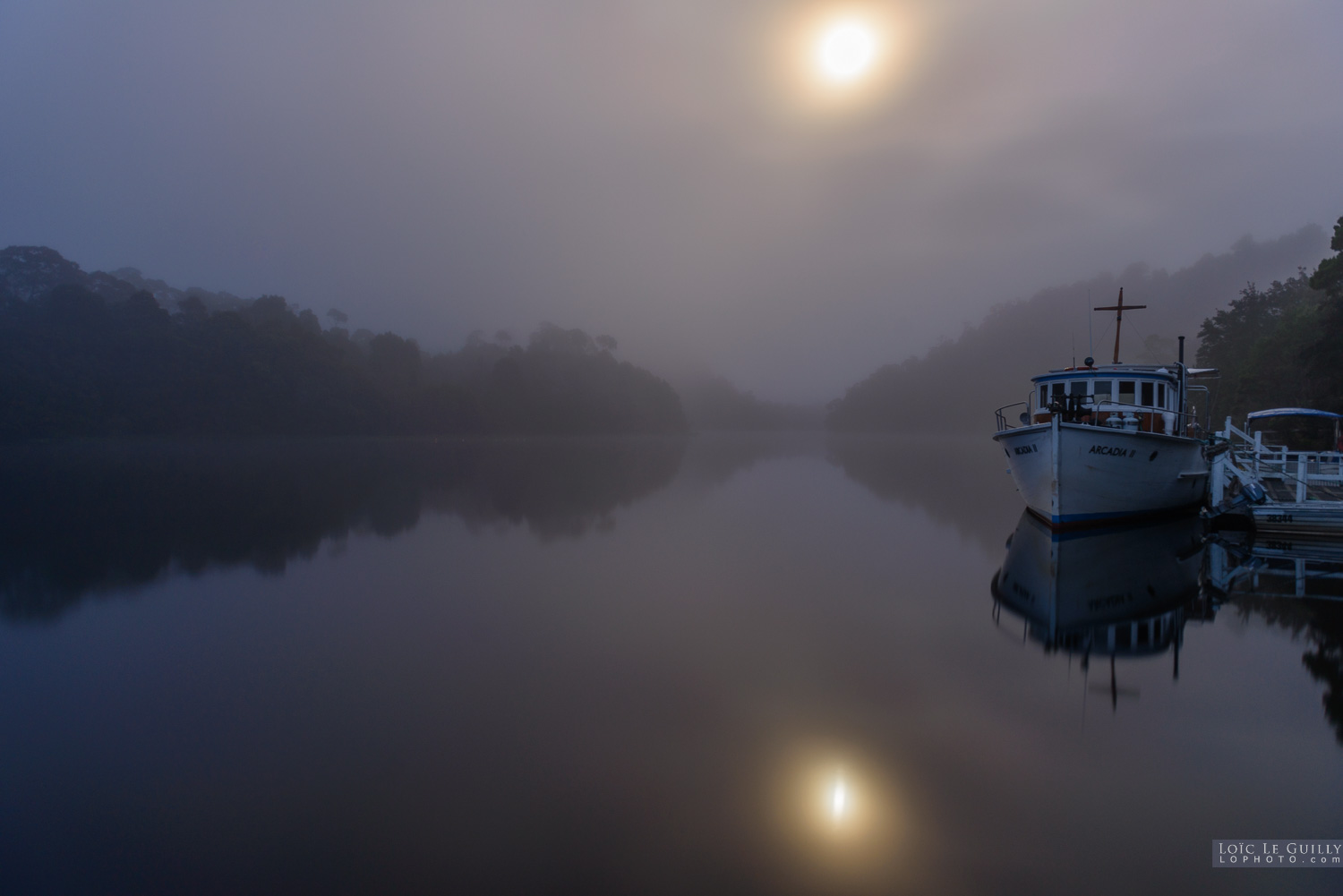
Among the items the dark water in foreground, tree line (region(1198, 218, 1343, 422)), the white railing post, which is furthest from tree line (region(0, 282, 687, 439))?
tree line (region(1198, 218, 1343, 422))

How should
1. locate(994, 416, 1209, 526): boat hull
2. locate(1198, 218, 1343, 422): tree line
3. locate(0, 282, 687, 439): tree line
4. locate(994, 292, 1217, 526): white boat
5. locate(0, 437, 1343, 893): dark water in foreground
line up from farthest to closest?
locate(0, 282, 687, 439): tree line → locate(1198, 218, 1343, 422): tree line → locate(994, 292, 1217, 526): white boat → locate(994, 416, 1209, 526): boat hull → locate(0, 437, 1343, 893): dark water in foreground

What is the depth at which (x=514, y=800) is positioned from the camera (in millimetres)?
4926

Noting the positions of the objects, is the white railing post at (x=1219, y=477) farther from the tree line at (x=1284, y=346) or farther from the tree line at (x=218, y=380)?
the tree line at (x=218, y=380)

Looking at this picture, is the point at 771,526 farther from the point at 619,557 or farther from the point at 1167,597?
the point at 1167,597

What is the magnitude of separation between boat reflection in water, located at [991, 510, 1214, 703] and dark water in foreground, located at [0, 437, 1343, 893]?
99 mm

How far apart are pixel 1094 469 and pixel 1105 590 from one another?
631 centimetres

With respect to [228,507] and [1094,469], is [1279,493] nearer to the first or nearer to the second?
[1094,469]

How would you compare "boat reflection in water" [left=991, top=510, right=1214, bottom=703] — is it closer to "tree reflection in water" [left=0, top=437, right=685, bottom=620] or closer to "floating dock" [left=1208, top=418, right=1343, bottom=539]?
"floating dock" [left=1208, top=418, right=1343, bottom=539]

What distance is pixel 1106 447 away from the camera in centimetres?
1647

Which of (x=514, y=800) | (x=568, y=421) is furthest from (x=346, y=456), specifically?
(x=568, y=421)

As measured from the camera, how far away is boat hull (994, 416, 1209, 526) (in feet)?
53.8

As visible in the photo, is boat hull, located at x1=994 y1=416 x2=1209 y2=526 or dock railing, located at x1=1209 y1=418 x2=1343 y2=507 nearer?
boat hull, located at x1=994 y1=416 x2=1209 y2=526

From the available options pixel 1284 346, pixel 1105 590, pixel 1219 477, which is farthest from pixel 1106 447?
pixel 1284 346

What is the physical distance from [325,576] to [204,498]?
48.0 ft
